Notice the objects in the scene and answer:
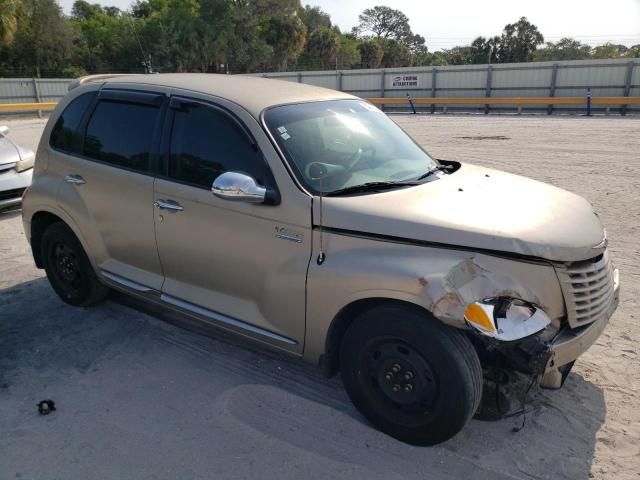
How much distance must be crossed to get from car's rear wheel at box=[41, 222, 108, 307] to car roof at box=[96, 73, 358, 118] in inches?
54.7

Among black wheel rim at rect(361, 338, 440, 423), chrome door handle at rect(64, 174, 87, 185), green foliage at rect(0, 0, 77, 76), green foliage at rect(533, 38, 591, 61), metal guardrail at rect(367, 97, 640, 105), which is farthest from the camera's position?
green foliage at rect(533, 38, 591, 61)

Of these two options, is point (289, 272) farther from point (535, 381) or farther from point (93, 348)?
point (93, 348)

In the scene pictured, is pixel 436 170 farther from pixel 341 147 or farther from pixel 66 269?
pixel 66 269

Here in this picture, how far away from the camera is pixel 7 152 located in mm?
8125

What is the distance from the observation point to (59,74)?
4412 centimetres

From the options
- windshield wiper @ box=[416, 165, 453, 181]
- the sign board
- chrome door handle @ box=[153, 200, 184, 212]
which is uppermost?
the sign board

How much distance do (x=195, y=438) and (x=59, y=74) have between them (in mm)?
48682

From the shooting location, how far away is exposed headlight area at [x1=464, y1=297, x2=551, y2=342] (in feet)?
8.38

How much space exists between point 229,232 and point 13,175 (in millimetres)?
6132

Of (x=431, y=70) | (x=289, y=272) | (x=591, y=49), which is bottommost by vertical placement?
(x=289, y=272)

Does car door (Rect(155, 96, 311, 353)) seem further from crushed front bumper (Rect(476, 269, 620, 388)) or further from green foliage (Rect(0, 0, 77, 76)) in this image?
green foliage (Rect(0, 0, 77, 76))

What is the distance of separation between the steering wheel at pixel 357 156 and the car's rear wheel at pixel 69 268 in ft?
8.12

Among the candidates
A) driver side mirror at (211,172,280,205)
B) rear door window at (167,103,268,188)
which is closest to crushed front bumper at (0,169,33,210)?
rear door window at (167,103,268,188)

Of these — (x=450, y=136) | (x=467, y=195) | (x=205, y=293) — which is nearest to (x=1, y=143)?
(x=205, y=293)
